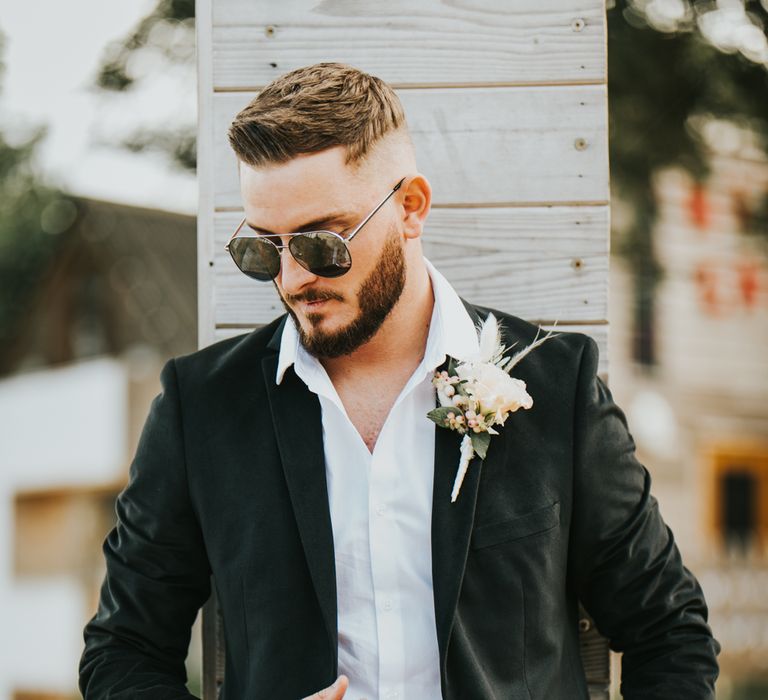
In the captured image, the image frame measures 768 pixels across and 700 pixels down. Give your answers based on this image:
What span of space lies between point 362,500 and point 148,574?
0.49 metres

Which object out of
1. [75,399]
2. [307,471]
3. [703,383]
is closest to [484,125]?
[307,471]

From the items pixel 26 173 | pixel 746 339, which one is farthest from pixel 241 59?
pixel 746 339

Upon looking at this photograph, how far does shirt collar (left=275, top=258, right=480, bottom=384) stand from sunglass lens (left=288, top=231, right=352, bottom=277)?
0.22 metres

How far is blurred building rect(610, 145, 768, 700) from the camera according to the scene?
1658 cm

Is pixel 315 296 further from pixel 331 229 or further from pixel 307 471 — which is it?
pixel 307 471

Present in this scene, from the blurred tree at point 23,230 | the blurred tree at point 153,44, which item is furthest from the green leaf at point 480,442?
the blurred tree at point 23,230

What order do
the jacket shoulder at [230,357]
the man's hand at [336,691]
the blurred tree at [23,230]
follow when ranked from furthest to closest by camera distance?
the blurred tree at [23,230] < the jacket shoulder at [230,357] < the man's hand at [336,691]

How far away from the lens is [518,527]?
226cm

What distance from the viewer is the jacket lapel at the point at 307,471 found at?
7.18 ft

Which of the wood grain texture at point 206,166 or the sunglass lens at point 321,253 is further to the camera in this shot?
the wood grain texture at point 206,166

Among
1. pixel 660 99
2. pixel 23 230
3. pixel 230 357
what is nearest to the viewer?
pixel 230 357

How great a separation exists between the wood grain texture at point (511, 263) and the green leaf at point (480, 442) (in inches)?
23.1

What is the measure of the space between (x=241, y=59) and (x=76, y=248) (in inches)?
719

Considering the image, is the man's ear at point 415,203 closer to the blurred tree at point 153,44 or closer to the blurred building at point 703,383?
the blurred tree at point 153,44
